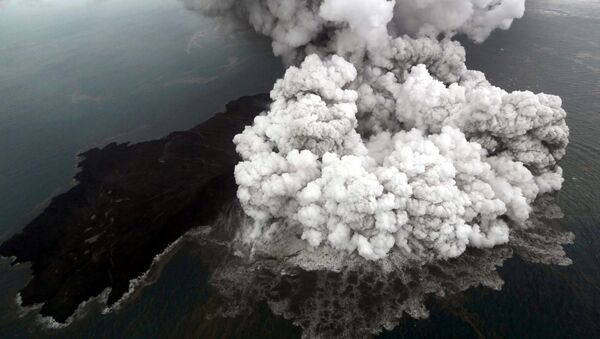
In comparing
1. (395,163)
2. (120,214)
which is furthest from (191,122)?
(395,163)

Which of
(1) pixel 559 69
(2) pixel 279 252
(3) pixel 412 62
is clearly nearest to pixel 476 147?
(3) pixel 412 62

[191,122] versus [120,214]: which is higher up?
[191,122]

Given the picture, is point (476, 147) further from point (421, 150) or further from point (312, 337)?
point (312, 337)

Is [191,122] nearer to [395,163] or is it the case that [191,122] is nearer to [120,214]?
[120,214]

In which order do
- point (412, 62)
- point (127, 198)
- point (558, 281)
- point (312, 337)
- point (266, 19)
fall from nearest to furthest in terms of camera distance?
point (312, 337) < point (558, 281) < point (127, 198) < point (412, 62) < point (266, 19)

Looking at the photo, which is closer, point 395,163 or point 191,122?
point 395,163
